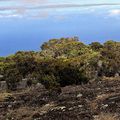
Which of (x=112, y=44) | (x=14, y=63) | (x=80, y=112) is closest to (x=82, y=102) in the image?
(x=80, y=112)

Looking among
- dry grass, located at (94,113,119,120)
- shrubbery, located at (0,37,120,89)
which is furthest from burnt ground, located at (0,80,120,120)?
shrubbery, located at (0,37,120,89)

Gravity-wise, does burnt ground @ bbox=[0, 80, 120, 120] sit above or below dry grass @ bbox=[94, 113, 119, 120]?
below

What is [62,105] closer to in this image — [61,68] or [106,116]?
[106,116]

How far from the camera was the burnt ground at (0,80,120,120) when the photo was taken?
14.1 m

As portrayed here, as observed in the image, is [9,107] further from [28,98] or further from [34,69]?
[34,69]

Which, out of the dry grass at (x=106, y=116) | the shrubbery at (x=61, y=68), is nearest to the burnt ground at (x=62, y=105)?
the dry grass at (x=106, y=116)

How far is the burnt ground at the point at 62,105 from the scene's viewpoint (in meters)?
14.1

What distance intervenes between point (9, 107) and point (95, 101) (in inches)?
128

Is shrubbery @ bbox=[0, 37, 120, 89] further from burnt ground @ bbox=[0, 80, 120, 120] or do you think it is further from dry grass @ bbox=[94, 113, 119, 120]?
dry grass @ bbox=[94, 113, 119, 120]

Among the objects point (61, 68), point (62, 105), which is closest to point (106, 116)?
point (62, 105)

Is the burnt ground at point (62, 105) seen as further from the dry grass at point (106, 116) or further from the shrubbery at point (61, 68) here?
the shrubbery at point (61, 68)

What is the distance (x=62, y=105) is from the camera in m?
Result: 16.1

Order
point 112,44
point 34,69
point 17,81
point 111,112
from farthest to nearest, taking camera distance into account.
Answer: point 112,44 → point 34,69 → point 17,81 → point 111,112

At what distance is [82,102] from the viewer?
637 inches
